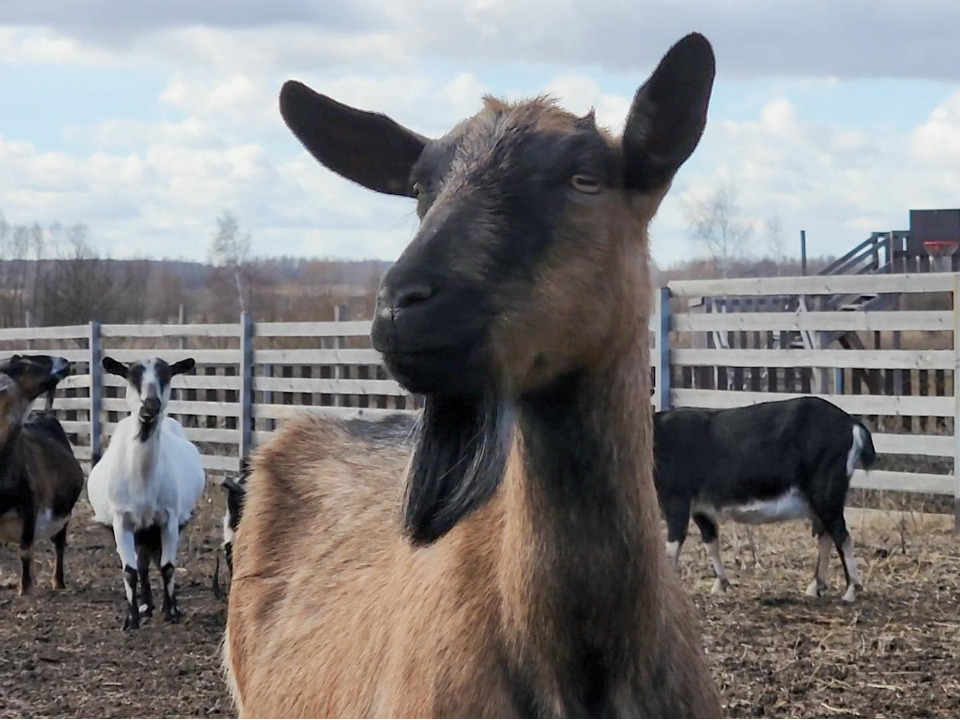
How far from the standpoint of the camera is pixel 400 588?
3.58 m

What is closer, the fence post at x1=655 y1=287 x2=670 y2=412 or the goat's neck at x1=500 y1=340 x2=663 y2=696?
the goat's neck at x1=500 y1=340 x2=663 y2=696

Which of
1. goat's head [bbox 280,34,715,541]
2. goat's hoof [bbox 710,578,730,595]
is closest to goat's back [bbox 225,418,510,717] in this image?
goat's head [bbox 280,34,715,541]

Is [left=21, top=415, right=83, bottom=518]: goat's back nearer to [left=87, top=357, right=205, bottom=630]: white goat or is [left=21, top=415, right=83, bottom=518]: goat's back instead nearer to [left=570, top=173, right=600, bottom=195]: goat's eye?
[left=87, top=357, right=205, bottom=630]: white goat

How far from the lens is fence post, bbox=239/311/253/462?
17.4 m

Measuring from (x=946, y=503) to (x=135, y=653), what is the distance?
27.8ft

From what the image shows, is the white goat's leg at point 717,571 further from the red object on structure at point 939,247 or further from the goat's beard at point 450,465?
the red object on structure at point 939,247

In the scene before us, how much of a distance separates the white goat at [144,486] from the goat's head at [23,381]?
1.72 metres

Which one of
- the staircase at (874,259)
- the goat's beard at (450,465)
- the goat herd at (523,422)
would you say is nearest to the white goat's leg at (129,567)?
the goat herd at (523,422)

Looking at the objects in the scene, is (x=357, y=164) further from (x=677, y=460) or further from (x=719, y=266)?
(x=719, y=266)

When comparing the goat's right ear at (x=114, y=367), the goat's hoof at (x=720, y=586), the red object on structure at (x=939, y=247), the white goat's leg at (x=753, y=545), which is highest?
the red object on structure at (x=939, y=247)

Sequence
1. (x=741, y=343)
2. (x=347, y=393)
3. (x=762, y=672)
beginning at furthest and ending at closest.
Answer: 1. (x=741, y=343)
2. (x=347, y=393)
3. (x=762, y=672)

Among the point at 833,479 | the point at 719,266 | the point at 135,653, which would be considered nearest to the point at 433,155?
the point at 135,653

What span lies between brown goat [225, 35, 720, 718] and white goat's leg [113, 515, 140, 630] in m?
6.23

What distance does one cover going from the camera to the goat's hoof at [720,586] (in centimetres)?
984
